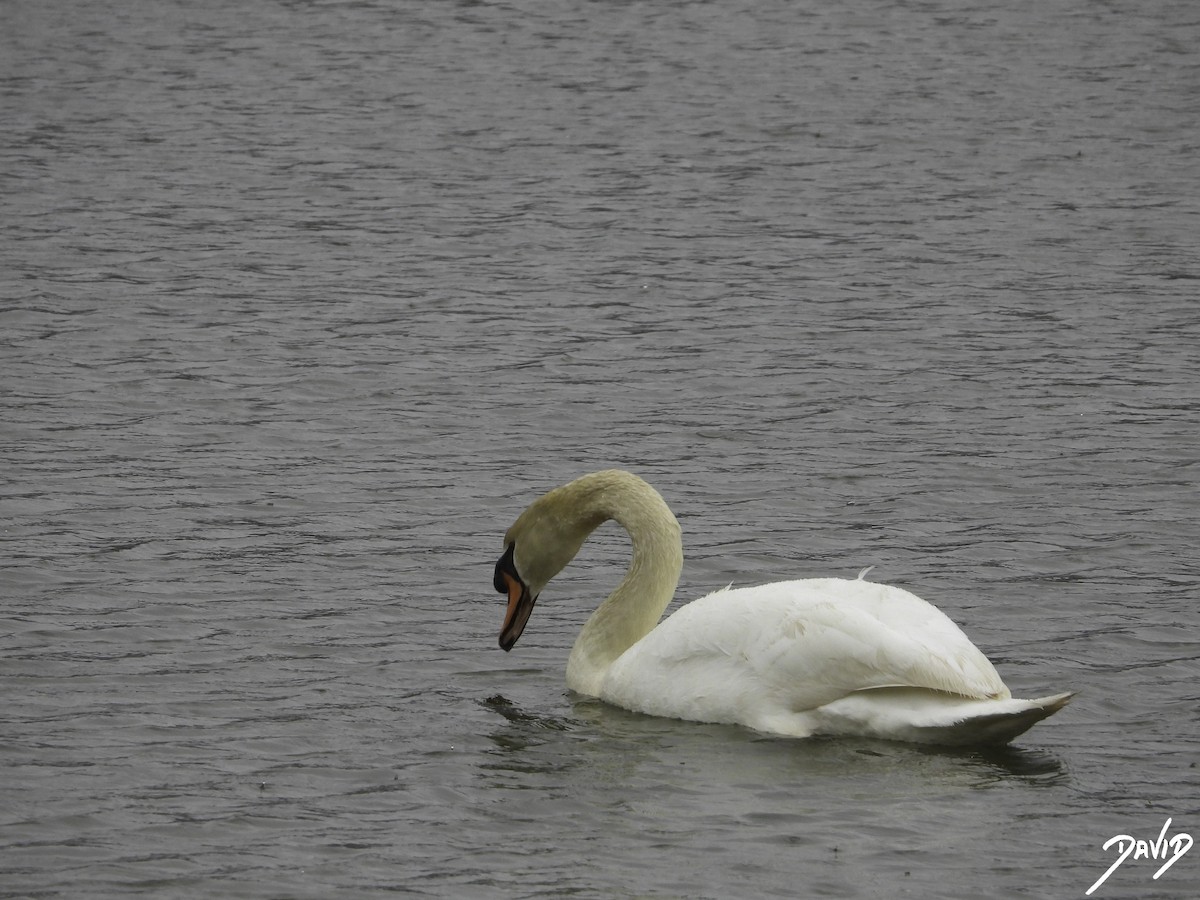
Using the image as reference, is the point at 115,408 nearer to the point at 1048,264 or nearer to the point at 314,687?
the point at 314,687

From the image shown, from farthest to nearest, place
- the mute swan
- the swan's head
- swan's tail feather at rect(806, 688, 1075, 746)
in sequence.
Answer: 1. the swan's head
2. the mute swan
3. swan's tail feather at rect(806, 688, 1075, 746)

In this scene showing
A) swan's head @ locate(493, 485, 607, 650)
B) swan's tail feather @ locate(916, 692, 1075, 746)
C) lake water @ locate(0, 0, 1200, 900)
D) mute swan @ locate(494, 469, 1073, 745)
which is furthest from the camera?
swan's head @ locate(493, 485, 607, 650)

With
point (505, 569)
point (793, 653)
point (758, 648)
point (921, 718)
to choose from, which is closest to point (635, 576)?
point (505, 569)

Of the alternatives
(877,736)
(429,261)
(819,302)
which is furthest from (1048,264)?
(877,736)

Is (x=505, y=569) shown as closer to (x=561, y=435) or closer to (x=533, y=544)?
(x=533, y=544)

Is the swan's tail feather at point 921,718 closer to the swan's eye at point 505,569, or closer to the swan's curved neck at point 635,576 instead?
the swan's curved neck at point 635,576

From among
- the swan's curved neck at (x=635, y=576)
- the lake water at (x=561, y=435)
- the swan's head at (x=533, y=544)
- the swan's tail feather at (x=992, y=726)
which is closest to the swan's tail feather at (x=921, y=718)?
the swan's tail feather at (x=992, y=726)

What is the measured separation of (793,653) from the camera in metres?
8.90

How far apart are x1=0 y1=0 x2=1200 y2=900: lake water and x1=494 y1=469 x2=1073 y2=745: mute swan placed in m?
0.20

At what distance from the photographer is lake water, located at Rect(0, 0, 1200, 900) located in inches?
315

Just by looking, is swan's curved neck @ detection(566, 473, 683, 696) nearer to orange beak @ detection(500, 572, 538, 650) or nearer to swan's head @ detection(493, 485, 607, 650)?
swan's head @ detection(493, 485, 607, 650)

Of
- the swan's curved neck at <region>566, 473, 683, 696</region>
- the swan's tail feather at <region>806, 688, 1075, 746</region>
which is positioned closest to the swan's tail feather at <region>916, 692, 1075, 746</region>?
→ the swan's tail feather at <region>806, 688, 1075, 746</region>

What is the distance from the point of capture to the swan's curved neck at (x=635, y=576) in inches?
388

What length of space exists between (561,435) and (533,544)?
3576mm
